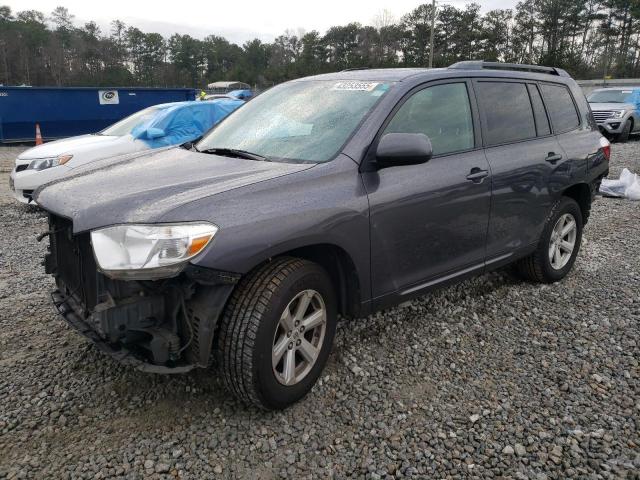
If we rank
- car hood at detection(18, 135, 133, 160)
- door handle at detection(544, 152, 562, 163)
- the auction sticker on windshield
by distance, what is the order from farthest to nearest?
car hood at detection(18, 135, 133, 160), door handle at detection(544, 152, 562, 163), the auction sticker on windshield

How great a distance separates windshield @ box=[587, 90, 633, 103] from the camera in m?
16.6

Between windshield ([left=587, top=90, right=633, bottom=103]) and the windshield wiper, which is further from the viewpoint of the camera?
windshield ([left=587, top=90, right=633, bottom=103])

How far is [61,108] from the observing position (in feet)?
50.3

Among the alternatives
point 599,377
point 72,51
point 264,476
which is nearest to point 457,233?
point 599,377

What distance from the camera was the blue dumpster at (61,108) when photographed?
14.7 m

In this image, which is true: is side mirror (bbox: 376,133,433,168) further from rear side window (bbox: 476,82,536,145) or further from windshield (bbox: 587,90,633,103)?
windshield (bbox: 587,90,633,103)

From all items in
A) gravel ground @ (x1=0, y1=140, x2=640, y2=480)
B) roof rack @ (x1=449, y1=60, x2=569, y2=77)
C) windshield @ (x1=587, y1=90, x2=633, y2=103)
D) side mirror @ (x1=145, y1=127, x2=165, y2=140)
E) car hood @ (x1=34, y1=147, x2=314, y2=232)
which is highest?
roof rack @ (x1=449, y1=60, x2=569, y2=77)

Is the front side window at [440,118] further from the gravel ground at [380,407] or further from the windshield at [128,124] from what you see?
the windshield at [128,124]

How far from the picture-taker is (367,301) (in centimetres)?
290

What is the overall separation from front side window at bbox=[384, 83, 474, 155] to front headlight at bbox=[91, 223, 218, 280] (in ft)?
4.51

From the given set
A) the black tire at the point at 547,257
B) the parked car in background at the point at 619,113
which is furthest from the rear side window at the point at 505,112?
the parked car in background at the point at 619,113

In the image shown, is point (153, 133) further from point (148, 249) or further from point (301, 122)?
point (148, 249)

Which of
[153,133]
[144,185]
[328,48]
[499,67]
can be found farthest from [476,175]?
[328,48]

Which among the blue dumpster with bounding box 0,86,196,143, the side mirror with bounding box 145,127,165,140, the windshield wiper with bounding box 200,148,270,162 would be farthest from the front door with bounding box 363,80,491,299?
the blue dumpster with bounding box 0,86,196,143
